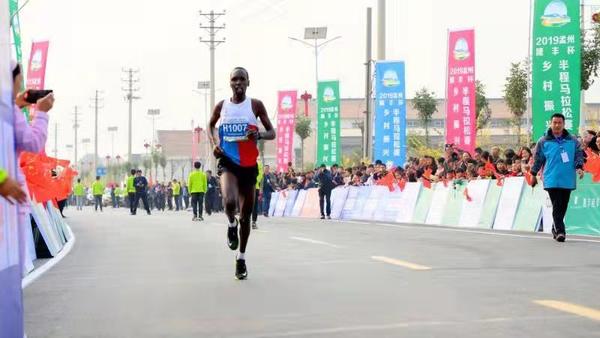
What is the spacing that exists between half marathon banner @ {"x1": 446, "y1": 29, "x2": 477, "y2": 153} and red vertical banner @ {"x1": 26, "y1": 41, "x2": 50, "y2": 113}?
468 inches

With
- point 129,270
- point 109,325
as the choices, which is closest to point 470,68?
point 129,270

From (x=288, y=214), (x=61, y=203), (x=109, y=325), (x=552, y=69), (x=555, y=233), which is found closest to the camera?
(x=109, y=325)

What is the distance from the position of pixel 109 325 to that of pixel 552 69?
1931 cm

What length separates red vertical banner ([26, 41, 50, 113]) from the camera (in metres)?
33.2

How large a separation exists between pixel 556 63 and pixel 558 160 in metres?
9.12

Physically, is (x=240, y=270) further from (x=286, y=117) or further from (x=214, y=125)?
(x=286, y=117)

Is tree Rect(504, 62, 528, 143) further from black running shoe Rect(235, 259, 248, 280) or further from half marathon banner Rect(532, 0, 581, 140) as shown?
black running shoe Rect(235, 259, 248, 280)

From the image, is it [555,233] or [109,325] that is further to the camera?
[555,233]

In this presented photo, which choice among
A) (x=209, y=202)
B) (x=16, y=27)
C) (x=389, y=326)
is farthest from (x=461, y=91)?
(x=389, y=326)

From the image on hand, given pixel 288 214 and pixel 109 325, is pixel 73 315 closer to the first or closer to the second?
pixel 109 325

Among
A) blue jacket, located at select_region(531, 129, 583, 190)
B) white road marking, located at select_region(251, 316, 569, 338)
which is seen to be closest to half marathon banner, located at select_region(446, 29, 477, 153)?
blue jacket, located at select_region(531, 129, 583, 190)

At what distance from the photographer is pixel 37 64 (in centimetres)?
3372

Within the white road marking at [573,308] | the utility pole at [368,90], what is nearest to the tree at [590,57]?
the utility pole at [368,90]

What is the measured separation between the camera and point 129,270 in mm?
11883
